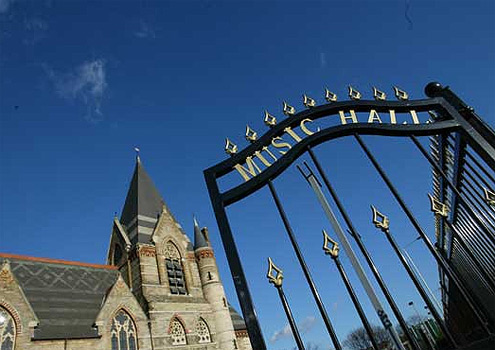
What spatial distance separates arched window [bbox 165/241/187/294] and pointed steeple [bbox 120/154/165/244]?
2.14 metres

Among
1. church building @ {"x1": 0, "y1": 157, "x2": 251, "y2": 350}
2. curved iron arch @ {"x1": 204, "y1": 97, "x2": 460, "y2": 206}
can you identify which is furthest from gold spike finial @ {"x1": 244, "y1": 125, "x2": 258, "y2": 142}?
church building @ {"x1": 0, "y1": 157, "x2": 251, "y2": 350}

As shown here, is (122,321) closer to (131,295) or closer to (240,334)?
(131,295)

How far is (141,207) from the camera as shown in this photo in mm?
29781

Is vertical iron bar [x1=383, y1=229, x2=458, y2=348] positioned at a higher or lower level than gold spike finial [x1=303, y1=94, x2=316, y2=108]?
lower

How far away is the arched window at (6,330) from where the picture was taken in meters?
16.0

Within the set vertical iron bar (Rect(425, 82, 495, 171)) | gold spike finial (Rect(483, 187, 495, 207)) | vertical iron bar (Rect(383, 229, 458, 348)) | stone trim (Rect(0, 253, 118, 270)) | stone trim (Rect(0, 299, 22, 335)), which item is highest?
stone trim (Rect(0, 253, 118, 270))

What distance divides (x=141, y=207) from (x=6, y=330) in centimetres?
1459

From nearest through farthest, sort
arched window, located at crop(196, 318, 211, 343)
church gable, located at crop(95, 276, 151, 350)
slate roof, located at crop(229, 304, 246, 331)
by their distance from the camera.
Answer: church gable, located at crop(95, 276, 151, 350) → arched window, located at crop(196, 318, 211, 343) → slate roof, located at crop(229, 304, 246, 331)

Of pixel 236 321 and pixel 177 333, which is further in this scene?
pixel 236 321

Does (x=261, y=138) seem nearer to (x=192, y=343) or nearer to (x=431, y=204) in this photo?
(x=431, y=204)

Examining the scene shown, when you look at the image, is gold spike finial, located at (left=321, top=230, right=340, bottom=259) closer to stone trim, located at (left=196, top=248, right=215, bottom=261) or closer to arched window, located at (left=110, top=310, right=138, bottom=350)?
arched window, located at (left=110, top=310, right=138, bottom=350)

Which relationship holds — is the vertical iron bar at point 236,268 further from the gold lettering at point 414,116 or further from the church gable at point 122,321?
the church gable at point 122,321

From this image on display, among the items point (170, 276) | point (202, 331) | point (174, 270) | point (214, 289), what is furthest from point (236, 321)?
point (170, 276)

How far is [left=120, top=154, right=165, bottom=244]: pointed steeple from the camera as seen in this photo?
2745 cm
